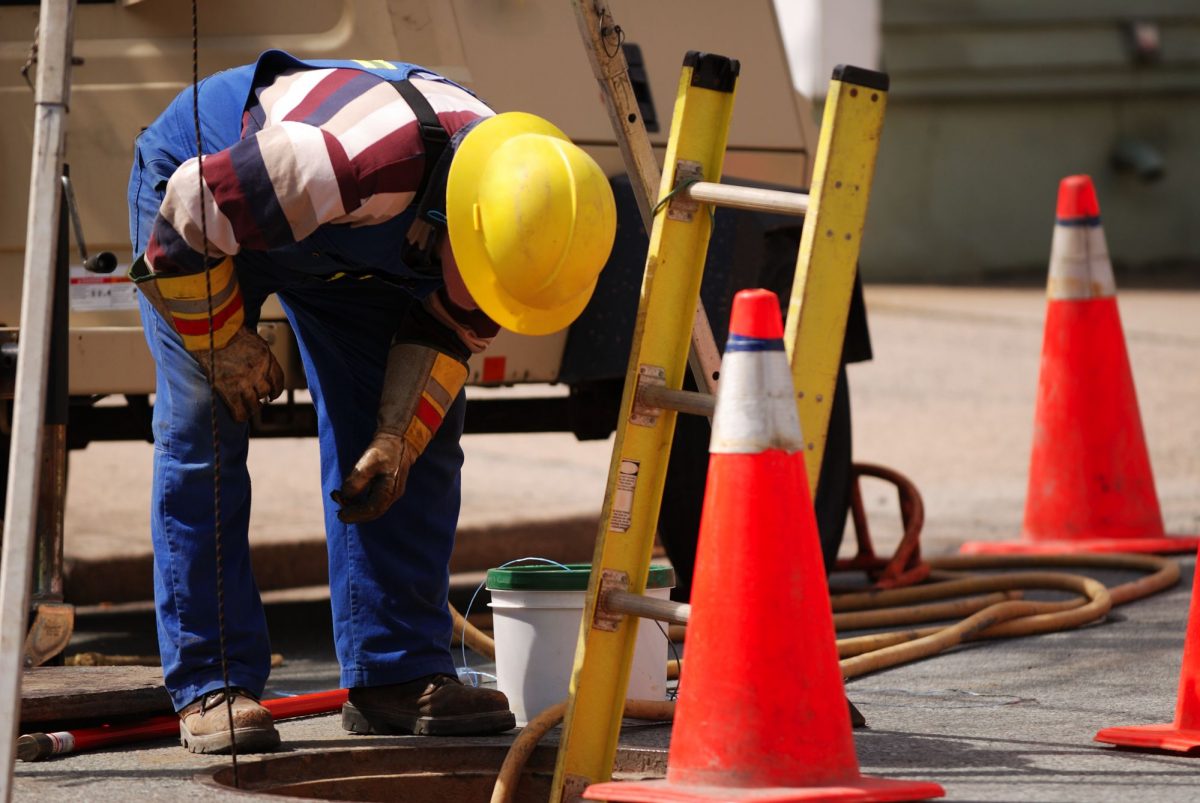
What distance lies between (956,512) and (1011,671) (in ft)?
10.6

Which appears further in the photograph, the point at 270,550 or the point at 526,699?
the point at 270,550

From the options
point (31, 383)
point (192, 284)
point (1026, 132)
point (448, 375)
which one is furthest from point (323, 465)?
point (1026, 132)

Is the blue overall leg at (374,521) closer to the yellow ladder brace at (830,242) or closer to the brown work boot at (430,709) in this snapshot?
the brown work boot at (430,709)

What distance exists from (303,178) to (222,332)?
400mm

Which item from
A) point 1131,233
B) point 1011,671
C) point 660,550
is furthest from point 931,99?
point 1011,671

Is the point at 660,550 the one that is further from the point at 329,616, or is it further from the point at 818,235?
the point at 818,235

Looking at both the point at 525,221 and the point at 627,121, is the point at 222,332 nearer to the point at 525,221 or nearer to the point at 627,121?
the point at 525,221

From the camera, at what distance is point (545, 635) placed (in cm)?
402

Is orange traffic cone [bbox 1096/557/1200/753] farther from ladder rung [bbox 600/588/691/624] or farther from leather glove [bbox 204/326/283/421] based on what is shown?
leather glove [bbox 204/326/283/421]

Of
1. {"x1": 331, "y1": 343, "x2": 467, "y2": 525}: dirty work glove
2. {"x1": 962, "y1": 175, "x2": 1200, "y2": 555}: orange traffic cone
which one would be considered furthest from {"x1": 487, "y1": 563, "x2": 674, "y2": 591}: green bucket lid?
{"x1": 962, "y1": 175, "x2": 1200, "y2": 555}: orange traffic cone

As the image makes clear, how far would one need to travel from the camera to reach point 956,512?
7.76 meters

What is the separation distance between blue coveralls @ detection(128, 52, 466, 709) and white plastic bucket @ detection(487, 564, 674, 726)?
134 millimetres

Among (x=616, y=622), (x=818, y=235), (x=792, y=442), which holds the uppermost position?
(x=818, y=235)

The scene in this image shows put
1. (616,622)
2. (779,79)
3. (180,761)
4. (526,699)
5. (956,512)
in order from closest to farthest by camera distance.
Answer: (616,622)
(180,761)
(526,699)
(779,79)
(956,512)
